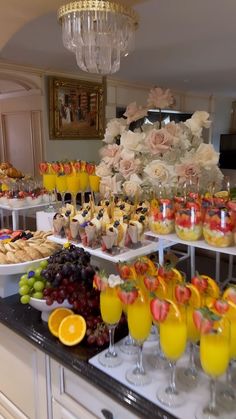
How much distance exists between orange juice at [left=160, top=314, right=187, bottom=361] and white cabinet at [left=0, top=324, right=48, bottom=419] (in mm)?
502

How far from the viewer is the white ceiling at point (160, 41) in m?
2.69

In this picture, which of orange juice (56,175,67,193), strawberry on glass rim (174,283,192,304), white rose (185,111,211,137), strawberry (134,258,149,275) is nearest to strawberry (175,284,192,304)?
strawberry on glass rim (174,283,192,304)

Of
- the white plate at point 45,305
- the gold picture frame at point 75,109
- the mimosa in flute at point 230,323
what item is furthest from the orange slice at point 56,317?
the gold picture frame at point 75,109

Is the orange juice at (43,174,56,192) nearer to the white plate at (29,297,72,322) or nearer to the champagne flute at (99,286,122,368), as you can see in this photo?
the white plate at (29,297,72,322)

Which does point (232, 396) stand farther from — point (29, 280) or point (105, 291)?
point (29, 280)

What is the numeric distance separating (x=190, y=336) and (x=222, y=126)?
9.27 m

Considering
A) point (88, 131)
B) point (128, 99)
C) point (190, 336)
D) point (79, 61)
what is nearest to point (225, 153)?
point (128, 99)

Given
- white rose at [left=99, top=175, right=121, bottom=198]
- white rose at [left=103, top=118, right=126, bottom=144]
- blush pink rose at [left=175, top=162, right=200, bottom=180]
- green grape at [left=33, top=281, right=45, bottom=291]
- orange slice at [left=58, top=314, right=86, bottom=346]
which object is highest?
white rose at [left=103, top=118, right=126, bottom=144]

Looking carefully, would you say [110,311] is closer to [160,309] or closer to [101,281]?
[101,281]

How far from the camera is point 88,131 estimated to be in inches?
228

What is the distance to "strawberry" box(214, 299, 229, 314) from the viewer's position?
2.67 ft

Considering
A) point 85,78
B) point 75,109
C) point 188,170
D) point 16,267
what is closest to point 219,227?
point 188,170

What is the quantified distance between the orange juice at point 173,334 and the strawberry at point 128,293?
0.10 m

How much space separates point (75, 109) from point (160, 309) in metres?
4.97
